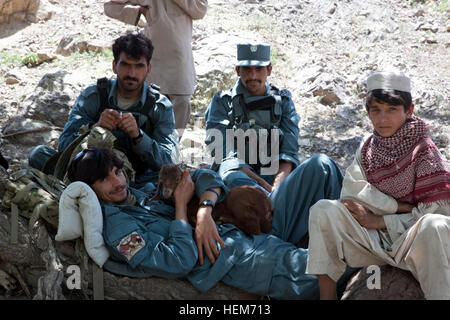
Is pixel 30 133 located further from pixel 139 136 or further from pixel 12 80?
pixel 139 136

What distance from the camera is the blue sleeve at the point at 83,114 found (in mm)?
4332

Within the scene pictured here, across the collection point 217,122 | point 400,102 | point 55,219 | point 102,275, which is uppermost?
point 400,102

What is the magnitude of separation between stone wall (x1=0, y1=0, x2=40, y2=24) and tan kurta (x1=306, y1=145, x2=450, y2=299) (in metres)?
9.12

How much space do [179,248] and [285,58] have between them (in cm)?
652

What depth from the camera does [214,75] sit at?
8141 mm

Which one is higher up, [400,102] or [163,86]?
[400,102]

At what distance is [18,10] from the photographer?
10461mm

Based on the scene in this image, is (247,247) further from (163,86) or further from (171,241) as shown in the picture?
(163,86)

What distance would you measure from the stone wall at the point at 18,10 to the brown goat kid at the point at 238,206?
8.08 m

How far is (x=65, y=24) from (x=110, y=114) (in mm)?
7083

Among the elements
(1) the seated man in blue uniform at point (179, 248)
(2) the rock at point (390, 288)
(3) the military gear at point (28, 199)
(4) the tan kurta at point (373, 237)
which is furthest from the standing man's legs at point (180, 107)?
(2) the rock at point (390, 288)

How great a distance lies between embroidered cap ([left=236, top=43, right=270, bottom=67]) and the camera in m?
4.66

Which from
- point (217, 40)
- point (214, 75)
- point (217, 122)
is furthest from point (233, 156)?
point (217, 40)

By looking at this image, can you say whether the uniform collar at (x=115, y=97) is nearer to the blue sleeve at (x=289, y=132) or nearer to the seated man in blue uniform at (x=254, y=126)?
the seated man in blue uniform at (x=254, y=126)
